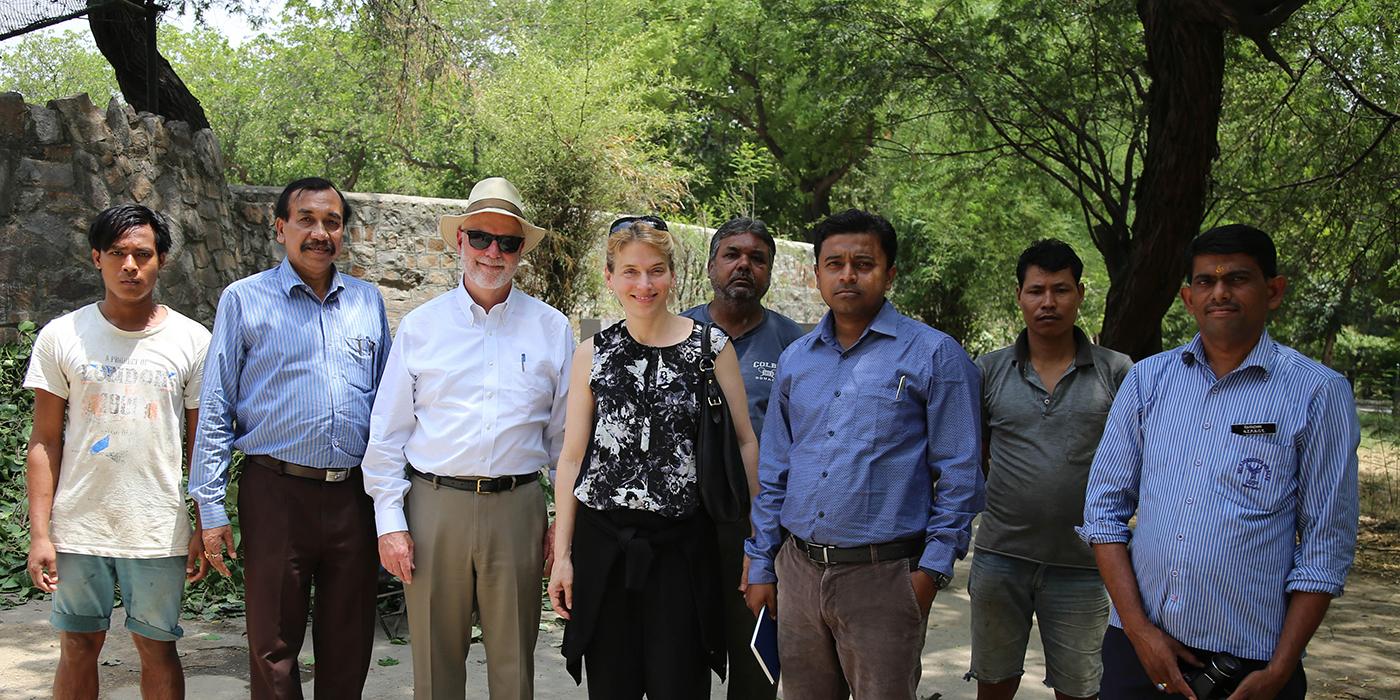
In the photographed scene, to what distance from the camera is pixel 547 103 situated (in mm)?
11305

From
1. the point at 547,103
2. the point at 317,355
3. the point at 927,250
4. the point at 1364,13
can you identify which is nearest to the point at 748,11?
the point at 927,250

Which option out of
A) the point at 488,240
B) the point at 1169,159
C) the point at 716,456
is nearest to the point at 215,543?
the point at 488,240

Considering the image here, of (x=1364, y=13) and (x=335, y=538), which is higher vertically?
(x=1364, y=13)

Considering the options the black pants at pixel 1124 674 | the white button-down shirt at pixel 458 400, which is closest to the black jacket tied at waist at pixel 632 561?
the white button-down shirt at pixel 458 400

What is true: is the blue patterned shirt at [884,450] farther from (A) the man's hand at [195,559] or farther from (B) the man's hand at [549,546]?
(A) the man's hand at [195,559]

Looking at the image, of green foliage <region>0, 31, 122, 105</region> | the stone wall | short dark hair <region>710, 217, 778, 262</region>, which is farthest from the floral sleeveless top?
green foliage <region>0, 31, 122, 105</region>

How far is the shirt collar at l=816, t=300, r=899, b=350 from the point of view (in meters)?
3.27

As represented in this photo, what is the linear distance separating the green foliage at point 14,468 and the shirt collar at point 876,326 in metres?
4.32

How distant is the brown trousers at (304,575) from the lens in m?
3.64

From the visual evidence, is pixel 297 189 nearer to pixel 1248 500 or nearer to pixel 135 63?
pixel 1248 500

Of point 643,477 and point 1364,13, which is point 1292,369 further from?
point 1364,13

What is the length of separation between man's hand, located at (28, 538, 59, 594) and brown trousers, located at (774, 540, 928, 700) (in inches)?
91.0

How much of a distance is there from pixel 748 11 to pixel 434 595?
16.8m

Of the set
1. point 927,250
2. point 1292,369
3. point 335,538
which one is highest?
point 927,250
